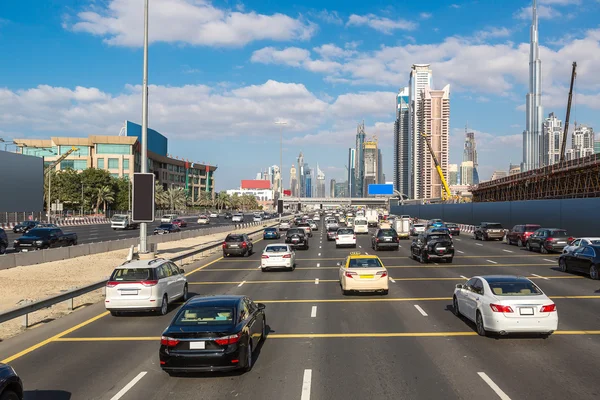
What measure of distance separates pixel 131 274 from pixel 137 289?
617 millimetres

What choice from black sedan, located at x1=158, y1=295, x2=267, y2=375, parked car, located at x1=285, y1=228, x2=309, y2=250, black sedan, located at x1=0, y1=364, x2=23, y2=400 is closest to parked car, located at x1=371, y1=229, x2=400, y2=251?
parked car, located at x1=285, y1=228, x2=309, y2=250

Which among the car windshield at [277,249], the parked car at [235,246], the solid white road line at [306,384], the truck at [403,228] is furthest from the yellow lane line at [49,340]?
the truck at [403,228]

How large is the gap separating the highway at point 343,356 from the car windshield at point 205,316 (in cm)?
100

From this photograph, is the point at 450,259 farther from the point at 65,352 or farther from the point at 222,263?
the point at 65,352

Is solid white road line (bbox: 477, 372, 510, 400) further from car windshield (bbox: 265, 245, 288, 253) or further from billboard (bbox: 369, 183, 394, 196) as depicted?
billboard (bbox: 369, 183, 394, 196)

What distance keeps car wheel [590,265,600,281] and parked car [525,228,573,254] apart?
1296cm

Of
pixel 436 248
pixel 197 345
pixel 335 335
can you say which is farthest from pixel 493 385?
pixel 436 248

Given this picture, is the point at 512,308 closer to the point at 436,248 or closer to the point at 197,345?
the point at 197,345

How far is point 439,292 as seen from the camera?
20562mm

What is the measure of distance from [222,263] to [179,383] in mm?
23919

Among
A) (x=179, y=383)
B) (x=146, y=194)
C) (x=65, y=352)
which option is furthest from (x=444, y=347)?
(x=146, y=194)

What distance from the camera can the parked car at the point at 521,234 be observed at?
146ft

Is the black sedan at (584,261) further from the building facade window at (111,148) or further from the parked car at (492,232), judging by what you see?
the building facade window at (111,148)

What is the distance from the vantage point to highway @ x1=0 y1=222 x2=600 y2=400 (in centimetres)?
912
